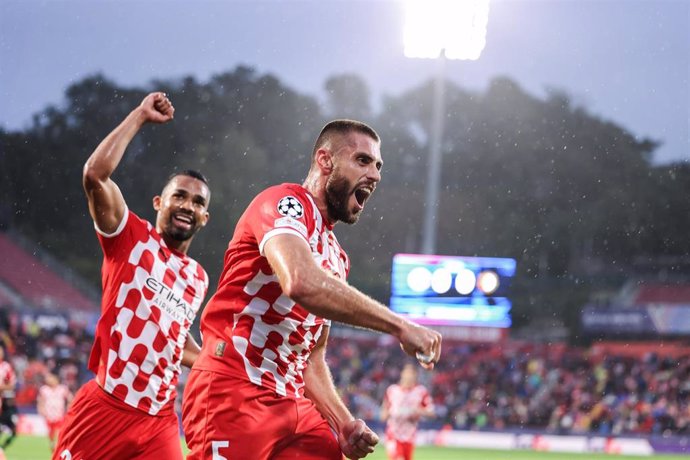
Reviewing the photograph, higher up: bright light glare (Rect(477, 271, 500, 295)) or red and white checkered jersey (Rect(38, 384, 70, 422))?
bright light glare (Rect(477, 271, 500, 295))

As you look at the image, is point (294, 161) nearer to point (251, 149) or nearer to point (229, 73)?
point (251, 149)

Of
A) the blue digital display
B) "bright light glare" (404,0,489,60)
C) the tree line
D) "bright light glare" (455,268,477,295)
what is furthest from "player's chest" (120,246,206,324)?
the tree line

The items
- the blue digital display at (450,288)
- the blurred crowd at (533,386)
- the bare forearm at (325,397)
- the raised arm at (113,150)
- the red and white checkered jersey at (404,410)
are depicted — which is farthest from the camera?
the blurred crowd at (533,386)

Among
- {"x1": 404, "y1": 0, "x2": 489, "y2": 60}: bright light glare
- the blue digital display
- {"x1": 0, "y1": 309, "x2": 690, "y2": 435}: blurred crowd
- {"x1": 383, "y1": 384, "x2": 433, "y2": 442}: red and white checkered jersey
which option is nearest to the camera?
{"x1": 383, "y1": 384, "x2": 433, "y2": 442}: red and white checkered jersey

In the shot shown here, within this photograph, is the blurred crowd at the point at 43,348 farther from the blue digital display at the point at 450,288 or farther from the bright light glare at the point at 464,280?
the bright light glare at the point at 464,280

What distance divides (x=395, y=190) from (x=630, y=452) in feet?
65.2

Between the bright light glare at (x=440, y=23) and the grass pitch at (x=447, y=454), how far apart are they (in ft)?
26.7

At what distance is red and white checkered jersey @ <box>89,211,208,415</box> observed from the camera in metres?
4.46

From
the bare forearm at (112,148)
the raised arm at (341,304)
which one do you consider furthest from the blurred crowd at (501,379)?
the raised arm at (341,304)

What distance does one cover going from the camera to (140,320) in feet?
14.8

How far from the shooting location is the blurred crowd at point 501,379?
988 inches

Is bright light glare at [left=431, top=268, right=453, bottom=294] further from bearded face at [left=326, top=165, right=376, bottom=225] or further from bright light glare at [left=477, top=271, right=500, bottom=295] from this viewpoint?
bearded face at [left=326, top=165, right=376, bottom=225]

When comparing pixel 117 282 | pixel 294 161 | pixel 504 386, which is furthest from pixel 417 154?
pixel 117 282

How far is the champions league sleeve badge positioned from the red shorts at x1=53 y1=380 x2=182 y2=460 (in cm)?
191
